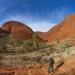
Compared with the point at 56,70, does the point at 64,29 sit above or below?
above

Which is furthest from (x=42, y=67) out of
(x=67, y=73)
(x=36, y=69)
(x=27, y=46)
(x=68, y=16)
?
(x=68, y=16)

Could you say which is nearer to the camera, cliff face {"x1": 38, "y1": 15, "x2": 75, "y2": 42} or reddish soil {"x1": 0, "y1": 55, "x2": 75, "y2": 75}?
reddish soil {"x1": 0, "y1": 55, "x2": 75, "y2": 75}

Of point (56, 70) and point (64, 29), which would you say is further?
point (64, 29)

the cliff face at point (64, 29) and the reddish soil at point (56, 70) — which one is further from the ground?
the cliff face at point (64, 29)

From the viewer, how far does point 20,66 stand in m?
23.0

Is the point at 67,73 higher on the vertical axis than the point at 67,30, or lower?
lower

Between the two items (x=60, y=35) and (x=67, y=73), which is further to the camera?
(x=60, y=35)

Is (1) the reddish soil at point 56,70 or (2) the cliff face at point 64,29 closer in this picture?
(1) the reddish soil at point 56,70

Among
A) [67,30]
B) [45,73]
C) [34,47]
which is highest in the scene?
[67,30]

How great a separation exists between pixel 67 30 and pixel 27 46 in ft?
123

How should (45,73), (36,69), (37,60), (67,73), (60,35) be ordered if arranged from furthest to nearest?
(60,35), (37,60), (36,69), (45,73), (67,73)

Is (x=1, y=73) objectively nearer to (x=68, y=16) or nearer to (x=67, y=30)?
(x=67, y=30)

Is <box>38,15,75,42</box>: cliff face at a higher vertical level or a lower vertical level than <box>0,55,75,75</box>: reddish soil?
higher

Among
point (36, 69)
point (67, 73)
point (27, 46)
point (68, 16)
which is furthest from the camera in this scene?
point (68, 16)
